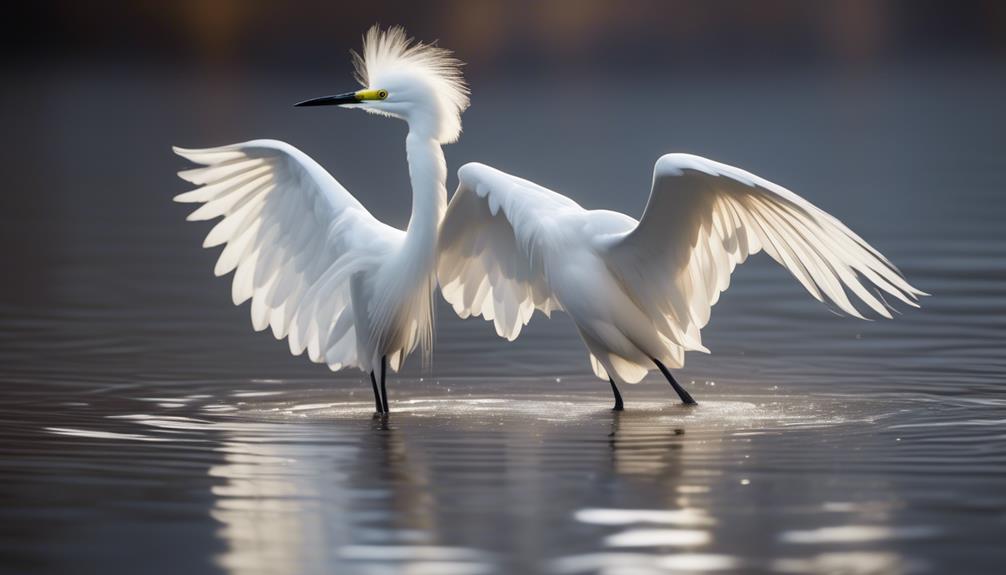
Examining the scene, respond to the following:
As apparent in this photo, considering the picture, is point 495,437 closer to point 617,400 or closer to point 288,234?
point 617,400

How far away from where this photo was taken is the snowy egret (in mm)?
7777

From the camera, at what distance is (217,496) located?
6.48 metres

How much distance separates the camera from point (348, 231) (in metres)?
9.16

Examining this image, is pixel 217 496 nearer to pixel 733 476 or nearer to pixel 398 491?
pixel 398 491

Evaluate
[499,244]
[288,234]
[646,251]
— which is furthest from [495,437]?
[288,234]

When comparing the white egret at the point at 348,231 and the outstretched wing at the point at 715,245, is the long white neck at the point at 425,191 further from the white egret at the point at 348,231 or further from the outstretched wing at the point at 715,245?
the outstretched wing at the point at 715,245

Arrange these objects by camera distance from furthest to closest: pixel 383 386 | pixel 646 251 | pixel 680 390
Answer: pixel 383 386, pixel 680 390, pixel 646 251

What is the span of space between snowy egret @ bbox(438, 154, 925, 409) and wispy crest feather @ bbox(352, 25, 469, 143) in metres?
0.28

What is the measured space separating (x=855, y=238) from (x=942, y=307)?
4.20 metres

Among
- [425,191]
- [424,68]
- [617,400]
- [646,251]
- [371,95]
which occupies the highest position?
[424,68]

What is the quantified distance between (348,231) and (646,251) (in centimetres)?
158

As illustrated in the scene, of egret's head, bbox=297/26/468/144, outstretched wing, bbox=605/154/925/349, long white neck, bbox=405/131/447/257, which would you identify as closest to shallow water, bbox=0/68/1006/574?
outstretched wing, bbox=605/154/925/349

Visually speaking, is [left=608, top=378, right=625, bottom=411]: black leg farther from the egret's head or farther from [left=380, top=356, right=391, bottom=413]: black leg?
the egret's head

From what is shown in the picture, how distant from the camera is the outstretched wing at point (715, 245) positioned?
7574mm
